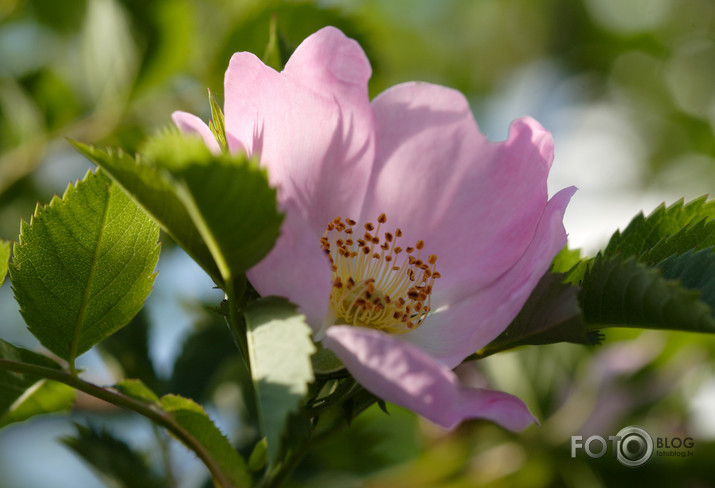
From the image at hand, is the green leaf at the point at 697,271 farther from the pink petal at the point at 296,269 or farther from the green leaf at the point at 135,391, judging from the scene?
the green leaf at the point at 135,391

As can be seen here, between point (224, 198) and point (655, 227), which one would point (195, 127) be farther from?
point (655, 227)

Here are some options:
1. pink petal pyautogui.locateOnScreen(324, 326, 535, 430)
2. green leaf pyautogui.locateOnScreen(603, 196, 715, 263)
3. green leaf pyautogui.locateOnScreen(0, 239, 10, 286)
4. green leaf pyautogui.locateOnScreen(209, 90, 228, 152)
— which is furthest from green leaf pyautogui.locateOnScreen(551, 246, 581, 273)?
green leaf pyautogui.locateOnScreen(0, 239, 10, 286)

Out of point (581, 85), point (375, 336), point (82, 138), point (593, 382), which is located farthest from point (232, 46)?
point (581, 85)

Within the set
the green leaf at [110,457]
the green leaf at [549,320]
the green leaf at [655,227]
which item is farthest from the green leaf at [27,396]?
the green leaf at [655,227]

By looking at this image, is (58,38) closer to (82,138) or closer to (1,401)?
(82,138)

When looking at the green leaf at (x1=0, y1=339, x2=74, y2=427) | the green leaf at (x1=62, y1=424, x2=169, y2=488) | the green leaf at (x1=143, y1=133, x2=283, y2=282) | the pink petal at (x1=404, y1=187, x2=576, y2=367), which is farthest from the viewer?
the green leaf at (x1=62, y1=424, x2=169, y2=488)

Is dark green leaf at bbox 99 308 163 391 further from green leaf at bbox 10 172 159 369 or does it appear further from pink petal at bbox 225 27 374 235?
pink petal at bbox 225 27 374 235
